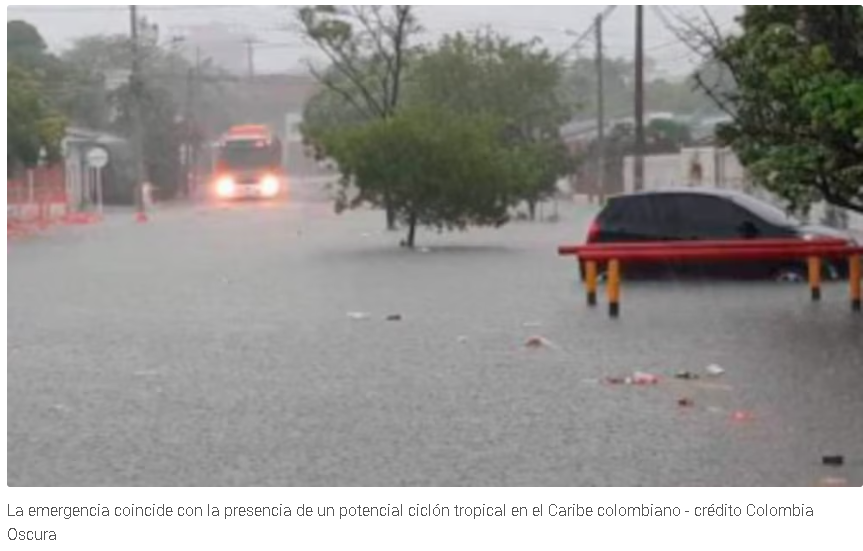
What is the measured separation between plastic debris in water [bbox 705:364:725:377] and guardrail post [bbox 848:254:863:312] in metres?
5.35

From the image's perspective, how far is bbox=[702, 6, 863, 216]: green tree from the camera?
672 inches

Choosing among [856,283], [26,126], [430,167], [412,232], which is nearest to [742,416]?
[856,283]

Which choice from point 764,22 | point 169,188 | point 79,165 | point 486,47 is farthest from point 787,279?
point 169,188

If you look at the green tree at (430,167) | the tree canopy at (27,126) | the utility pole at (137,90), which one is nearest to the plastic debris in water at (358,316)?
the green tree at (430,167)

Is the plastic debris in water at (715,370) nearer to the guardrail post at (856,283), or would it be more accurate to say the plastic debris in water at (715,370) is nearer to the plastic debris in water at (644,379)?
the plastic debris in water at (644,379)

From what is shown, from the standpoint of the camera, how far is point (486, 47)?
222ft

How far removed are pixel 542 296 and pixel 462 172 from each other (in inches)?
546

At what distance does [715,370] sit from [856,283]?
19.0 feet

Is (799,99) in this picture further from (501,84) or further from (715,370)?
(501,84)

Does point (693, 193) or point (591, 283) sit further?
point (693, 193)

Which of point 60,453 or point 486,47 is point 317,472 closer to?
point 60,453

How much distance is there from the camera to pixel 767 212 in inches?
984

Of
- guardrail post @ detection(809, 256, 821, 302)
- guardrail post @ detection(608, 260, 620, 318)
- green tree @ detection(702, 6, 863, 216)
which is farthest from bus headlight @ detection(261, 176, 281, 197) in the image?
green tree @ detection(702, 6, 863, 216)

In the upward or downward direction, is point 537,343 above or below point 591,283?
below
